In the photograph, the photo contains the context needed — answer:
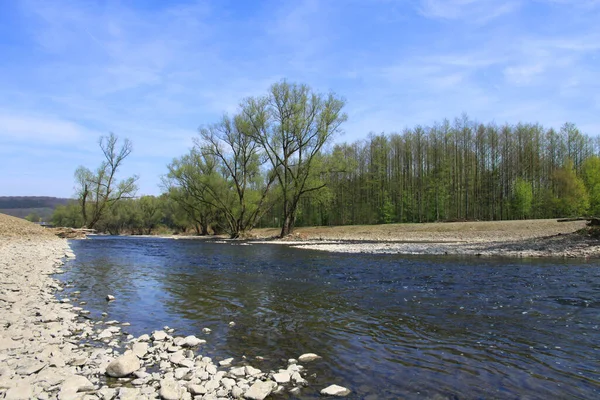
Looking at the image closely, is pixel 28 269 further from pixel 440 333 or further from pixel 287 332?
pixel 440 333

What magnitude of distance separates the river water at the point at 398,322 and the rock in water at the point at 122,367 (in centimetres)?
114

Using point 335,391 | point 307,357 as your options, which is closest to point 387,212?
point 307,357

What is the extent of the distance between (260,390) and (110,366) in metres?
1.96

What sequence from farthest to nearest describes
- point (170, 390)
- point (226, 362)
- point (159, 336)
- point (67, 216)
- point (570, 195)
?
point (67, 216), point (570, 195), point (159, 336), point (226, 362), point (170, 390)

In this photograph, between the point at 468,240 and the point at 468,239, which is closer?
the point at 468,240

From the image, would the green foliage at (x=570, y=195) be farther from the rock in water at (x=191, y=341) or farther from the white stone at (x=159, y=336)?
the white stone at (x=159, y=336)

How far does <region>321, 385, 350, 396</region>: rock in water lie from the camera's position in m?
4.29

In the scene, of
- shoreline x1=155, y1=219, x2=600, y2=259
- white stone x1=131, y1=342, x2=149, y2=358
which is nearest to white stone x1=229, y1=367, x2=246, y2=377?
white stone x1=131, y1=342, x2=149, y2=358

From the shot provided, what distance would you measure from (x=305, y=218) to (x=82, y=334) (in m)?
65.2

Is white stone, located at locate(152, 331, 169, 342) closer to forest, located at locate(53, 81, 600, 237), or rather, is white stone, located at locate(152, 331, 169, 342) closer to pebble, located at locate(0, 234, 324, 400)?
pebble, located at locate(0, 234, 324, 400)

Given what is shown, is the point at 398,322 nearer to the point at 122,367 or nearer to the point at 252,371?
the point at 252,371

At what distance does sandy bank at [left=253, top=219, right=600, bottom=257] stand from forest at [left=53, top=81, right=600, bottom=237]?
24.8ft

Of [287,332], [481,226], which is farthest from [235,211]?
[287,332]

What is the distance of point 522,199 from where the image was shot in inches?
1938
